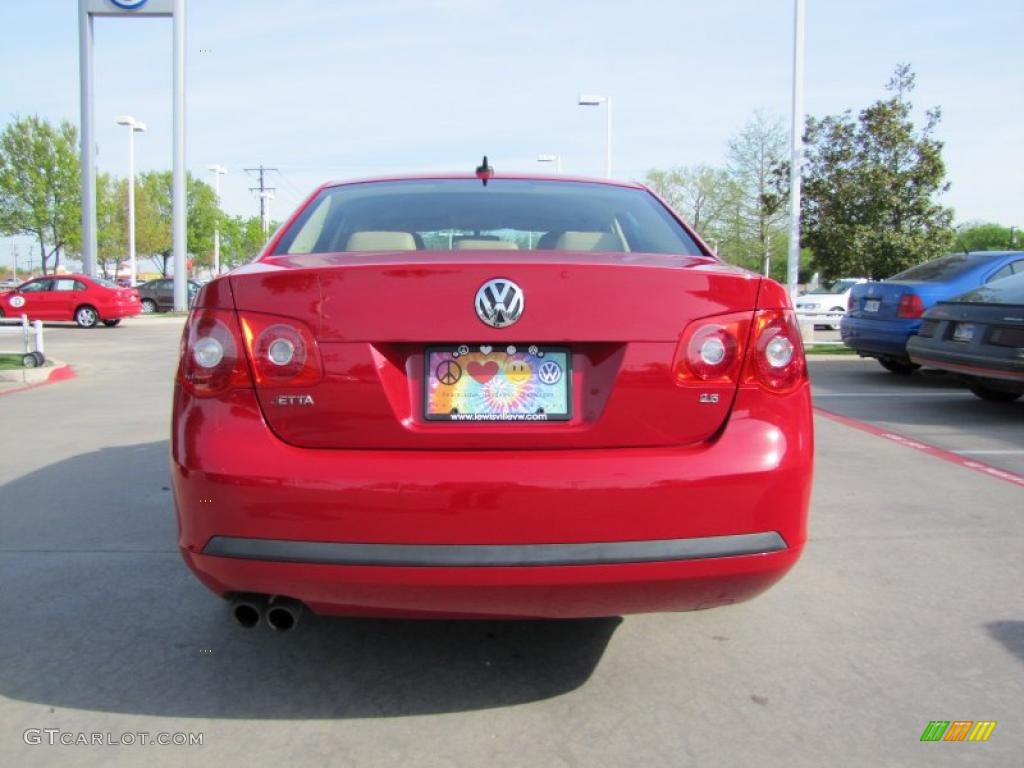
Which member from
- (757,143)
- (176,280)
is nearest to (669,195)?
(757,143)

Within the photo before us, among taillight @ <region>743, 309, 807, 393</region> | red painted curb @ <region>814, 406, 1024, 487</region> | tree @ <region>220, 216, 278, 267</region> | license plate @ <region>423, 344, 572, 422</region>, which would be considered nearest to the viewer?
license plate @ <region>423, 344, 572, 422</region>

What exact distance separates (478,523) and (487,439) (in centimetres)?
23

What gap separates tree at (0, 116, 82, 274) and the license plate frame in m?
37.9

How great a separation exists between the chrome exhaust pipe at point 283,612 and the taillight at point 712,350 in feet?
4.19

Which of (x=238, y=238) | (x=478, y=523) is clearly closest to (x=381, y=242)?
(x=478, y=523)

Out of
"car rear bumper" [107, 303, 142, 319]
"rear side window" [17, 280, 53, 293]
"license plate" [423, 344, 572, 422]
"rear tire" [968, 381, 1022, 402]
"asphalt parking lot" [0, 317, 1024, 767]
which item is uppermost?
"rear side window" [17, 280, 53, 293]

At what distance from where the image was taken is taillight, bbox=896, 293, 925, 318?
35.5 feet

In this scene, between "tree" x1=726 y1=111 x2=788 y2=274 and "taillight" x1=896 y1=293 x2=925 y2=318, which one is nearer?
"taillight" x1=896 y1=293 x2=925 y2=318

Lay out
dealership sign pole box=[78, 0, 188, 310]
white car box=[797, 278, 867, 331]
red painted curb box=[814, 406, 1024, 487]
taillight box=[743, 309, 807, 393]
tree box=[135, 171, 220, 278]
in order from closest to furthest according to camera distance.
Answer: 1. taillight box=[743, 309, 807, 393]
2. red painted curb box=[814, 406, 1024, 487]
3. white car box=[797, 278, 867, 331]
4. dealership sign pole box=[78, 0, 188, 310]
5. tree box=[135, 171, 220, 278]

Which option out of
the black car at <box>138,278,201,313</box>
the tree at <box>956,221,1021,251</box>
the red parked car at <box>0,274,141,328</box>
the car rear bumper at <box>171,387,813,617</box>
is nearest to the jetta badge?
the car rear bumper at <box>171,387,813,617</box>

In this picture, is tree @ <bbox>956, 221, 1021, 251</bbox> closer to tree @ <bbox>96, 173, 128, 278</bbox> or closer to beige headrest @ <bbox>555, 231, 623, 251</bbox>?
tree @ <bbox>96, 173, 128, 278</bbox>

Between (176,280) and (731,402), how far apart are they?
108 ft

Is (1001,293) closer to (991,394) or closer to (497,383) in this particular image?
(991,394)

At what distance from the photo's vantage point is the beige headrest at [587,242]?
130 inches
